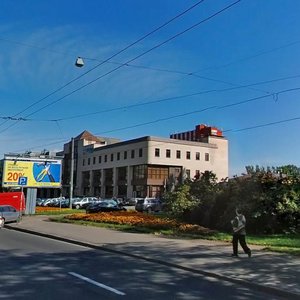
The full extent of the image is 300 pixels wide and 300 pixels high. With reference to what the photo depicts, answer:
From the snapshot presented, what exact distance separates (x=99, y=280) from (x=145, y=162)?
84392 mm

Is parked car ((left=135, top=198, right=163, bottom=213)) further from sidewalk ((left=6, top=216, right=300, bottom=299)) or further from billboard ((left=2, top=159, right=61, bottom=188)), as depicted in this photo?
sidewalk ((left=6, top=216, right=300, bottom=299))

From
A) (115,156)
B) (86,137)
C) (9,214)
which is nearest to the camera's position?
(9,214)

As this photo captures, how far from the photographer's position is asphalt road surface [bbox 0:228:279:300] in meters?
8.92

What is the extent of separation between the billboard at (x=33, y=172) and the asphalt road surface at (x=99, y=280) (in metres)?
32.0

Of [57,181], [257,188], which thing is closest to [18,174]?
[57,181]

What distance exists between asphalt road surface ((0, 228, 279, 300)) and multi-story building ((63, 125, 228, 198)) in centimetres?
7511

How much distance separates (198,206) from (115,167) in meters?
79.6

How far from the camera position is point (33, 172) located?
46656 mm

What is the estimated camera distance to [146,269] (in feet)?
41.2

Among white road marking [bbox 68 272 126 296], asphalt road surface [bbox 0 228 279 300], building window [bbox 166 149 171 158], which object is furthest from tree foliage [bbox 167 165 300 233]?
building window [bbox 166 149 171 158]

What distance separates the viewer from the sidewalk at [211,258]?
10.6 m

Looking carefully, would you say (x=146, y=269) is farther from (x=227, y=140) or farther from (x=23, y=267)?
(x=227, y=140)

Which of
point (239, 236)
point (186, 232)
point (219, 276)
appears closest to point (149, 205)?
point (186, 232)

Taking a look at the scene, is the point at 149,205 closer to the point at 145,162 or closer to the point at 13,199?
the point at 13,199
